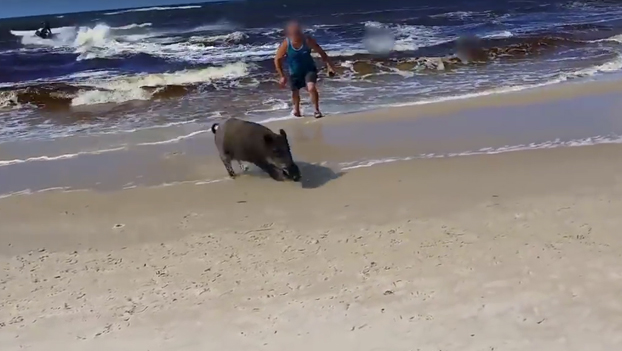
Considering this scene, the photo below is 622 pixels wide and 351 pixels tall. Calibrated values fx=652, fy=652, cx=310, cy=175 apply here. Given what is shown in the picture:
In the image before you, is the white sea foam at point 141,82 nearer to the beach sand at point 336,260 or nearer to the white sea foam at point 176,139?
the white sea foam at point 176,139

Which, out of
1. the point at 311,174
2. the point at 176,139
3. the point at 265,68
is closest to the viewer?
the point at 311,174

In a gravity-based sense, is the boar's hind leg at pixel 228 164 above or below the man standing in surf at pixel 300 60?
below

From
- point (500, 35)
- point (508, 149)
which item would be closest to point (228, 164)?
point (508, 149)

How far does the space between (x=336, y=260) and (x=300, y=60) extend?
505cm

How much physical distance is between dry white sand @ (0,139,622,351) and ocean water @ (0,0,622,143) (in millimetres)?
3812

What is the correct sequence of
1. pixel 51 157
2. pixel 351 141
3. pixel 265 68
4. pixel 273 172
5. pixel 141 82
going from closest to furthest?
pixel 273 172, pixel 351 141, pixel 51 157, pixel 141 82, pixel 265 68

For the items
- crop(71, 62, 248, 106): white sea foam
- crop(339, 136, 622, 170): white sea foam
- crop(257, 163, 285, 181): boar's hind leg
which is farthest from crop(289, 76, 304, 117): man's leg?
crop(71, 62, 248, 106): white sea foam

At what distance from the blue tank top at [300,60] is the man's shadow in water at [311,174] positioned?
2452mm

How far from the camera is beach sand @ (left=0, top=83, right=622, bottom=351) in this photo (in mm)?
3703

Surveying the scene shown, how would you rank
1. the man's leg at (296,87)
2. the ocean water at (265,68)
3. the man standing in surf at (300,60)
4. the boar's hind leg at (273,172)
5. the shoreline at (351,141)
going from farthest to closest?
the ocean water at (265,68)
the man's leg at (296,87)
the man standing in surf at (300,60)
the shoreline at (351,141)
the boar's hind leg at (273,172)

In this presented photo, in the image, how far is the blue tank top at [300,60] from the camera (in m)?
9.09

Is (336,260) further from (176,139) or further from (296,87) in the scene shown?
(296,87)

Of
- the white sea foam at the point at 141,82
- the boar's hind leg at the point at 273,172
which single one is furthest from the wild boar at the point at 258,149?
the white sea foam at the point at 141,82

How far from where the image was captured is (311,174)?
22.0ft
